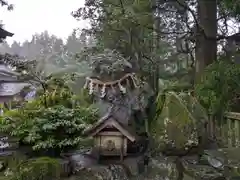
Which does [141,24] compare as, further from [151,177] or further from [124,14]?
[151,177]

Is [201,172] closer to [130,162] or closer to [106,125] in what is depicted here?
[130,162]

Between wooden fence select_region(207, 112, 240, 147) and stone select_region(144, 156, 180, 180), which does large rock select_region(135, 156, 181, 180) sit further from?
wooden fence select_region(207, 112, 240, 147)

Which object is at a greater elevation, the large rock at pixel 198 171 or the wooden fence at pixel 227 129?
the wooden fence at pixel 227 129

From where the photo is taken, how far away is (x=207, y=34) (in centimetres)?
525

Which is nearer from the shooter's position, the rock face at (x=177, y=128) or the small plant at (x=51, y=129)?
the small plant at (x=51, y=129)

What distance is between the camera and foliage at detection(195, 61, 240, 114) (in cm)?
321

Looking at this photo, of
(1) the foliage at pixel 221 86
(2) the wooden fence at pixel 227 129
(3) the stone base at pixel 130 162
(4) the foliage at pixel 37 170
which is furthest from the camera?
(2) the wooden fence at pixel 227 129

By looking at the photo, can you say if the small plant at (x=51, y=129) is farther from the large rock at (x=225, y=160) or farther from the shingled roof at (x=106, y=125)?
the large rock at (x=225, y=160)

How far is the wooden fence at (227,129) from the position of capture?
3.70 metres

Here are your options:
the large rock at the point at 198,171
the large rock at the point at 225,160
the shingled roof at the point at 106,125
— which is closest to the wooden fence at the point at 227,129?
the large rock at the point at 225,160

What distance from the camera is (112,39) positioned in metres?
7.95

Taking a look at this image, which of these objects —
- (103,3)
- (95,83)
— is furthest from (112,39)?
(95,83)

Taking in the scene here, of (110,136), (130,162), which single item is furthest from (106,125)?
(130,162)

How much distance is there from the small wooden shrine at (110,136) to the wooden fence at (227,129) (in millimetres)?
1434
